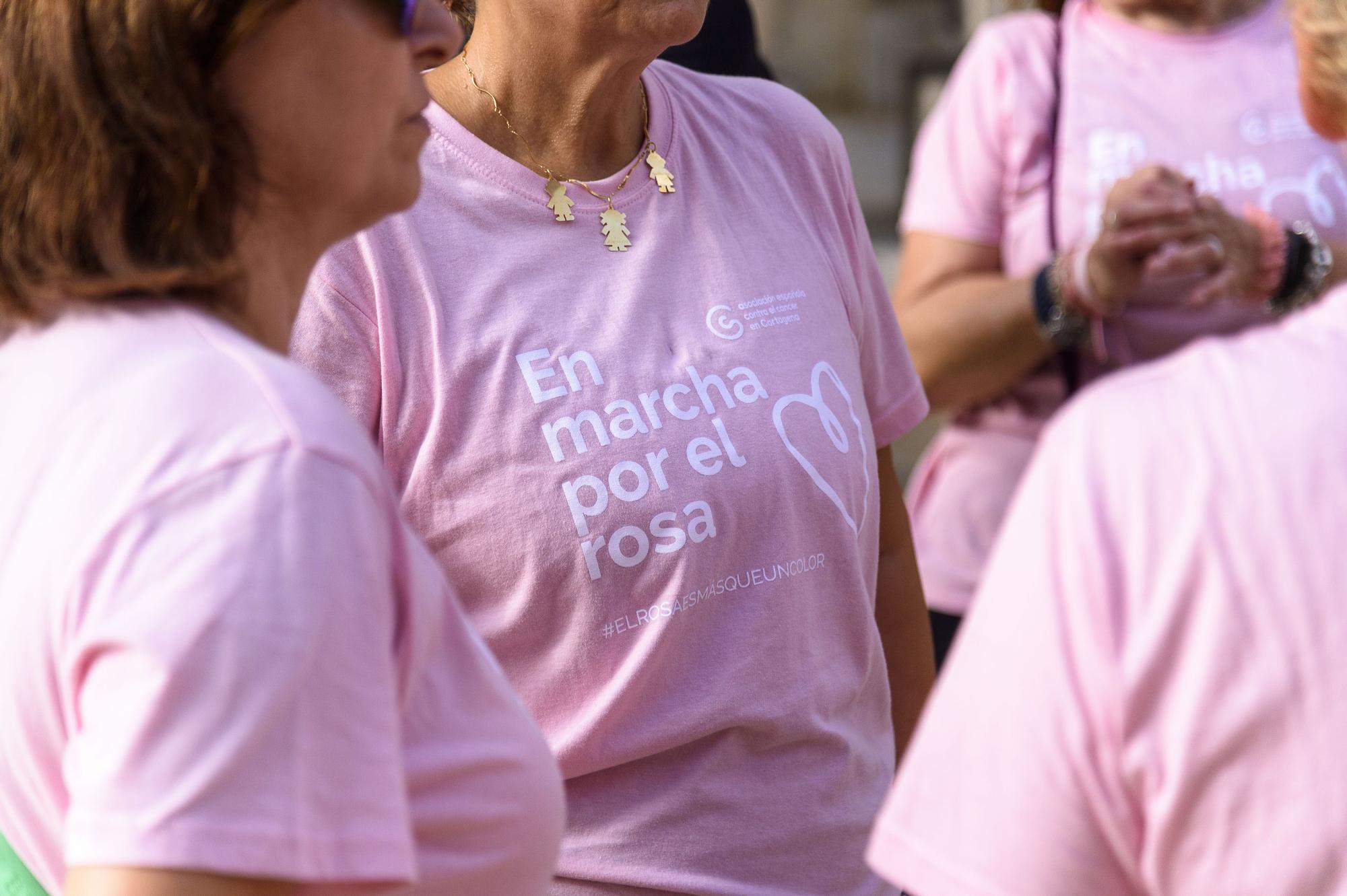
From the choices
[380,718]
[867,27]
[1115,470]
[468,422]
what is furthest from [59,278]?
[867,27]

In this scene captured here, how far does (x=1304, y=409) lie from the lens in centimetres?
94

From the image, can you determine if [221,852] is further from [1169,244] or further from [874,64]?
[874,64]

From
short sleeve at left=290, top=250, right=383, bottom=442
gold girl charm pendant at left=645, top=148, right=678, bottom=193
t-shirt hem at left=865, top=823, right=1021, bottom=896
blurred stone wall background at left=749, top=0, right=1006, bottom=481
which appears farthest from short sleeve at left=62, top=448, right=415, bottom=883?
blurred stone wall background at left=749, top=0, right=1006, bottom=481

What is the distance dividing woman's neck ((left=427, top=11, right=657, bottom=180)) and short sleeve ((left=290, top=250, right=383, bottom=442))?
0.94 feet

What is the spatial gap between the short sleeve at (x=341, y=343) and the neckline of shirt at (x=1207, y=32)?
5.27ft

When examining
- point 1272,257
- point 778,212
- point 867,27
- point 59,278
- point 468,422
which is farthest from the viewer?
point 867,27

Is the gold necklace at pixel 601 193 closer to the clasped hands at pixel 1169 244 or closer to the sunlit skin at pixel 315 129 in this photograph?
the sunlit skin at pixel 315 129

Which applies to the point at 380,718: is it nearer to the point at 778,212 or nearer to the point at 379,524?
the point at 379,524

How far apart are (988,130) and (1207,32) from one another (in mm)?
395

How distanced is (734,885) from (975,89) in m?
1.57

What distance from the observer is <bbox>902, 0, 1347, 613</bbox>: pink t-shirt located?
249 cm

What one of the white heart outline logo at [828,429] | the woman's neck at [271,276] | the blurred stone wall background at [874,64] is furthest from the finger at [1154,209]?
the blurred stone wall background at [874,64]

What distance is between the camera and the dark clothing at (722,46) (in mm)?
2490

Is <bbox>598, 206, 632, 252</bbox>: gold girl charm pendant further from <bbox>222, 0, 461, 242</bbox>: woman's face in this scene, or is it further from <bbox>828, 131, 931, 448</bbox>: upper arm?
<bbox>222, 0, 461, 242</bbox>: woman's face
